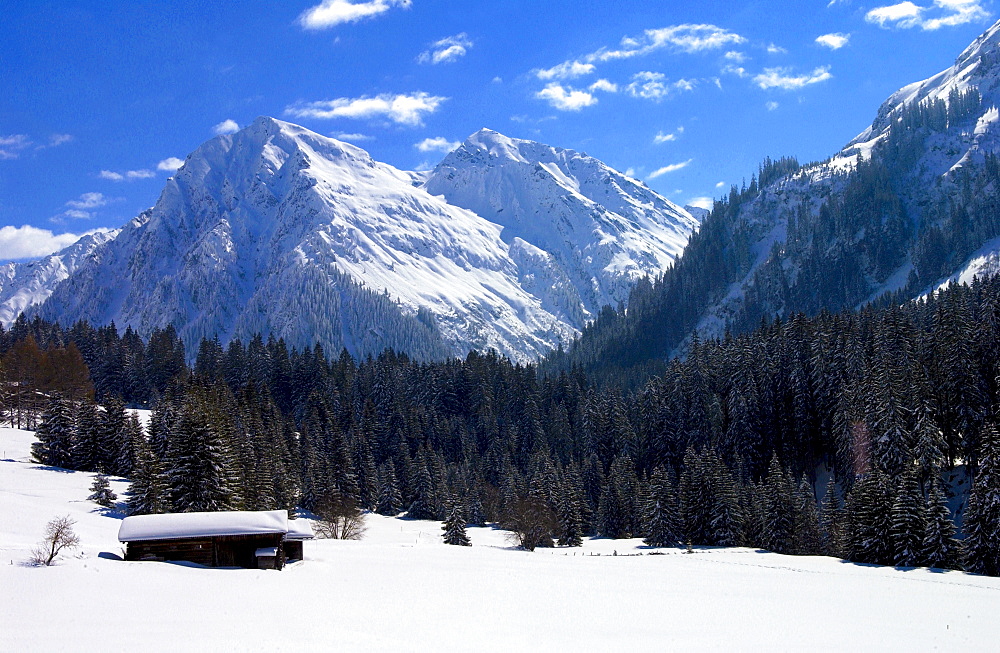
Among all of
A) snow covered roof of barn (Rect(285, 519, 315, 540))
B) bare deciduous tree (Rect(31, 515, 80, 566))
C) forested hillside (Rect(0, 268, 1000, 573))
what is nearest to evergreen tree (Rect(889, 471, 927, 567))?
forested hillside (Rect(0, 268, 1000, 573))

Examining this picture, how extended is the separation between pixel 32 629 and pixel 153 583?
24.2ft

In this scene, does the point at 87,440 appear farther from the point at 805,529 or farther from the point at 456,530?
the point at 805,529

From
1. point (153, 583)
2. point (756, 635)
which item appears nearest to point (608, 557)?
point (756, 635)

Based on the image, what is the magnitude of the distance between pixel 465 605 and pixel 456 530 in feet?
125

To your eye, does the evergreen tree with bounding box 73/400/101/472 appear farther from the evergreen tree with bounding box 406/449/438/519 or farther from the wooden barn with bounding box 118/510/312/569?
the wooden barn with bounding box 118/510/312/569

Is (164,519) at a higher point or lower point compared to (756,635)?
higher

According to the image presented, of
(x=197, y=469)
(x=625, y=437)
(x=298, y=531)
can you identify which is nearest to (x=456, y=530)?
(x=197, y=469)

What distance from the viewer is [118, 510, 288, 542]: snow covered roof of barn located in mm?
33469

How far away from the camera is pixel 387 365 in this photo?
137625mm

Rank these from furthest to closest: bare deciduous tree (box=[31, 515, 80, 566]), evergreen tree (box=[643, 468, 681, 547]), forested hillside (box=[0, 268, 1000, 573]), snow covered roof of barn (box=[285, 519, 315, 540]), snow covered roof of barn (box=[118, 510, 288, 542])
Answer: evergreen tree (box=[643, 468, 681, 547]) < forested hillside (box=[0, 268, 1000, 573]) < snow covered roof of barn (box=[285, 519, 315, 540]) < snow covered roof of barn (box=[118, 510, 288, 542]) < bare deciduous tree (box=[31, 515, 80, 566])

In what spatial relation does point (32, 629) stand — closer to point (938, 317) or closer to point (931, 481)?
point (931, 481)

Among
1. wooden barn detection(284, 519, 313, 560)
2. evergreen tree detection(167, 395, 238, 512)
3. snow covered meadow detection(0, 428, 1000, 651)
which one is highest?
evergreen tree detection(167, 395, 238, 512)

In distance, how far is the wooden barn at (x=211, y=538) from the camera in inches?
1323

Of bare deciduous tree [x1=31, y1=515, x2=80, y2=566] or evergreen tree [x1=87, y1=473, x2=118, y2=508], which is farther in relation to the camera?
evergreen tree [x1=87, y1=473, x2=118, y2=508]
